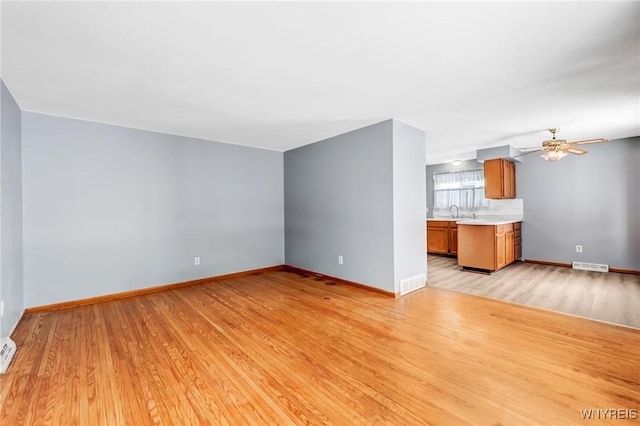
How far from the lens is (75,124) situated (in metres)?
3.41

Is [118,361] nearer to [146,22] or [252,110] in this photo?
[146,22]

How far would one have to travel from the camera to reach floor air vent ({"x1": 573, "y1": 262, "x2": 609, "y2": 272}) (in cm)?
484

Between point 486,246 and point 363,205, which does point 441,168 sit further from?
point 363,205

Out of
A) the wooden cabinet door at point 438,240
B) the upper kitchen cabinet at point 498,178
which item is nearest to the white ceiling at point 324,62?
the upper kitchen cabinet at point 498,178

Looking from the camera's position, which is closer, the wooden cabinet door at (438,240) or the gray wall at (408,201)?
the gray wall at (408,201)

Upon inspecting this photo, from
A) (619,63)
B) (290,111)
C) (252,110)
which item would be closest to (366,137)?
(290,111)

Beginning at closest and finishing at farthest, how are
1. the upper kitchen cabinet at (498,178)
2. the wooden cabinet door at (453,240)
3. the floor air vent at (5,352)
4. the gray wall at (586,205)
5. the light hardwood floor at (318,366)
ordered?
the light hardwood floor at (318,366)
the floor air vent at (5,352)
the gray wall at (586,205)
the upper kitchen cabinet at (498,178)
the wooden cabinet door at (453,240)

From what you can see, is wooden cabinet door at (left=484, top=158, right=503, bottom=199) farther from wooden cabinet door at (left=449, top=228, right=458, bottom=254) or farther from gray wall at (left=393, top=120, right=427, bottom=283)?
gray wall at (left=393, top=120, right=427, bottom=283)

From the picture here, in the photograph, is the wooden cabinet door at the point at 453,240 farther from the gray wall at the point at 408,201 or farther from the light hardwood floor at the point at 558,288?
the gray wall at the point at 408,201

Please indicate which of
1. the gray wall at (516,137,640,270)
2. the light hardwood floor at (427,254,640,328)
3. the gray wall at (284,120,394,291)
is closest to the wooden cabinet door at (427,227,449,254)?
Result: the light hardwood floor at (427,254,640,328)

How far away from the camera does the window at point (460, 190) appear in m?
6.48

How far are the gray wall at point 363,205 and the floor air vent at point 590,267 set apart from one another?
134 inches

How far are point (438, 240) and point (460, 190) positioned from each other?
1398 millimetres

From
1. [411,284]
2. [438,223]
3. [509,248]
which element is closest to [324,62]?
[411,284]
